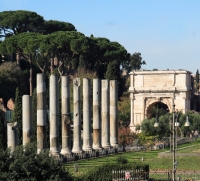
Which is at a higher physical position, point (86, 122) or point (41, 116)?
point (41, 116)

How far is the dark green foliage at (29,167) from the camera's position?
71.2 ft

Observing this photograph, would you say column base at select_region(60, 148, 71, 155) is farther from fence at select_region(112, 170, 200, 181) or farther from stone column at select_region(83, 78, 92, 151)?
fence at select_region(112, 170, 200, 181)

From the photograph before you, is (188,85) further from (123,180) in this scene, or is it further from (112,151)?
(123,180)

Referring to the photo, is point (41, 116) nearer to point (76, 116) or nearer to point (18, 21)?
point (76, 116)

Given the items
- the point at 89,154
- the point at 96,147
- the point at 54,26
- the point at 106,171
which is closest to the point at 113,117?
the point at 96,147

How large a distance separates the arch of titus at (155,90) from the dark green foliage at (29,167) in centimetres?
4838

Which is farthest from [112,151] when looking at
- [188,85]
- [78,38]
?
[188,85]

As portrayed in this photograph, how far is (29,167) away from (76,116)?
16.9m

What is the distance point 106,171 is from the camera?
2652cm

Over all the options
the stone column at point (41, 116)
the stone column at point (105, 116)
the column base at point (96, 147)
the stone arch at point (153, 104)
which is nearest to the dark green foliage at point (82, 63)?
the stone arch at point (153, 104)

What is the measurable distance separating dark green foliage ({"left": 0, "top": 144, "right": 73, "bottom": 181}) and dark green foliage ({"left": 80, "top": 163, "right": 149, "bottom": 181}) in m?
3.08

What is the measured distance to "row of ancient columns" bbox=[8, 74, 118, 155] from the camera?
110 ft

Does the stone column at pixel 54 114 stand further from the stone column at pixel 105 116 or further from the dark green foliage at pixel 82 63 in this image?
the dark green foliage at pixel 82 63

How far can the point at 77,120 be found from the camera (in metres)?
38.5
